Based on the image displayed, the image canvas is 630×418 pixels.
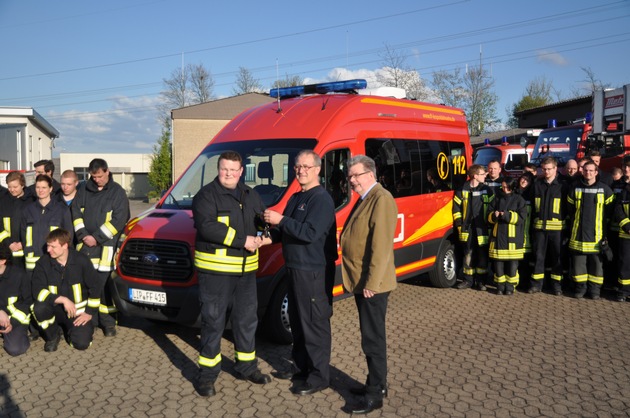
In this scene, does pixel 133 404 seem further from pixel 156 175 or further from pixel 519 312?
pixel 156 175

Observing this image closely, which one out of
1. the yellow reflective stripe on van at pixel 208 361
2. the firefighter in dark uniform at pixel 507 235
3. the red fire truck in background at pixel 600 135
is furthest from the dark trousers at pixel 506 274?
the yellow reflective stripe on van at pixel 208 361

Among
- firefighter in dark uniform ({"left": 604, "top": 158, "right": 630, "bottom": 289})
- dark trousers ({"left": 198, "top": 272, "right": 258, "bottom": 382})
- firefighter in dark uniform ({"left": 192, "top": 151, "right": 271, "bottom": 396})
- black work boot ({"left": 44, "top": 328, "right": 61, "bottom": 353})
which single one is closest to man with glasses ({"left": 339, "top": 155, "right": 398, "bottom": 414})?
firefighter in dark uniform ({"left": 192, "top": 151, "right": 271, "bottom": 396})

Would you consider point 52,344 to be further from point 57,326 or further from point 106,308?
point 106,308

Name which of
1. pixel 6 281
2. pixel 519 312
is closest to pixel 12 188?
pixel 6 281

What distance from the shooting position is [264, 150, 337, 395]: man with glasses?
15.3 ft

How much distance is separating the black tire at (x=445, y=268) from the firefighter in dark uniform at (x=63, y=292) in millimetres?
4912

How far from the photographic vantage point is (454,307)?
796 cm

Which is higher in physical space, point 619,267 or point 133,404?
point 619,267

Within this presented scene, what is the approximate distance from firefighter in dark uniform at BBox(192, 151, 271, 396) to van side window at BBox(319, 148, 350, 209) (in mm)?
1617

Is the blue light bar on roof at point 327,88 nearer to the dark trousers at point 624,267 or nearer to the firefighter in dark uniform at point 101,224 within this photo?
the firefighter in dark uniform at point 101,224

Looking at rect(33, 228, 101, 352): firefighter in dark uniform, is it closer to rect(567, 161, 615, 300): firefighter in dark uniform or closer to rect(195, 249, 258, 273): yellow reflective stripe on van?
rect(195, 249, 258, 273): yellow reflective stripe on van

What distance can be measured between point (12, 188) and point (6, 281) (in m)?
1.47

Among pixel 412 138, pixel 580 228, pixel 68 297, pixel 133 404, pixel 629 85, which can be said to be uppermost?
pixel 629 85

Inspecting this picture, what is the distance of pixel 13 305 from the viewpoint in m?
6.18
